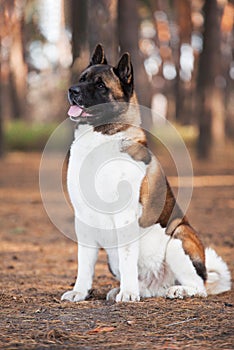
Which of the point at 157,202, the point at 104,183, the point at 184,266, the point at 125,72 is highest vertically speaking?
the point at 125,72

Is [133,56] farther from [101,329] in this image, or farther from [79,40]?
[101,329]

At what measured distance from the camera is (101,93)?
527 cm

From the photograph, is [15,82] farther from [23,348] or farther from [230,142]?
[23,348]

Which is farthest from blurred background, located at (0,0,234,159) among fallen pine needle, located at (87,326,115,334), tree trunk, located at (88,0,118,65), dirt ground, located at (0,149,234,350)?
fallen pine needle, located at (87,326,115,334)

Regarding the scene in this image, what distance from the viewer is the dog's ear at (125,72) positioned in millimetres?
5340

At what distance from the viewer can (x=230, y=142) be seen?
30.0 meters

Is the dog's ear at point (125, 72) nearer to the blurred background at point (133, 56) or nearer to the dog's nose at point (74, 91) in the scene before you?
the dog's nose at point (74, 91)

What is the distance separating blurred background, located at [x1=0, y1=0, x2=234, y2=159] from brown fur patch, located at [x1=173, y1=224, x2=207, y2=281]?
5942 mm

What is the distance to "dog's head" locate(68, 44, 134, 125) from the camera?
5.23m

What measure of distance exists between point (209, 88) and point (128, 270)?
672 inches

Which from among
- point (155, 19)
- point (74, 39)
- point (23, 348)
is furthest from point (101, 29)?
point (155, 19)

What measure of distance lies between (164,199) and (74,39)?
9.21m

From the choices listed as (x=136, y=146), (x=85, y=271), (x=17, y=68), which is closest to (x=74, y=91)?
(x=136, y=146)

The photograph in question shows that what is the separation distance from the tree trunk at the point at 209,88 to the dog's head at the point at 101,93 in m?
16.4
